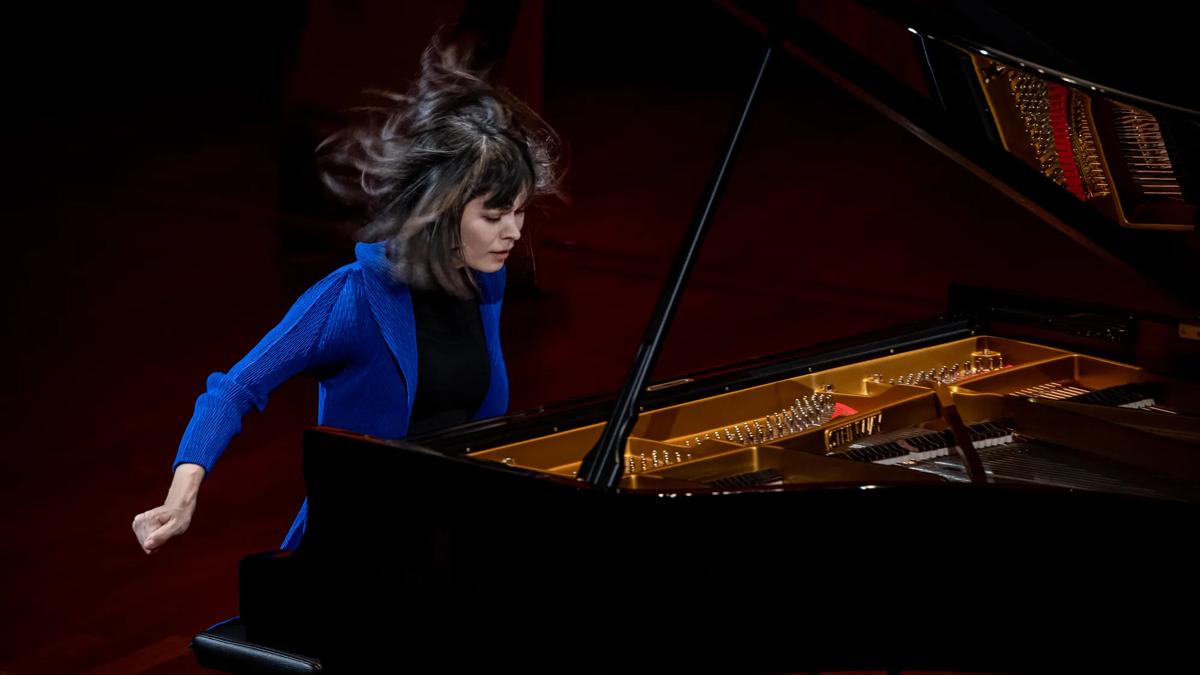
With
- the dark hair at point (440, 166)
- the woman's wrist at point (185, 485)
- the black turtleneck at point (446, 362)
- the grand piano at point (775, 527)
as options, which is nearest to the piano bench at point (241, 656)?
the grand piano at point (775, 527)

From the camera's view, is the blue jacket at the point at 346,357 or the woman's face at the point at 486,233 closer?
the blue jacket at the point at 346,357

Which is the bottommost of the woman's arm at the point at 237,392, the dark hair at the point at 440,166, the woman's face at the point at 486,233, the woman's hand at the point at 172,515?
the woman's hand at the point at 172,515

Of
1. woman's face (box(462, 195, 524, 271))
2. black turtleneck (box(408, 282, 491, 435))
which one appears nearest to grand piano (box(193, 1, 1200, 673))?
black turtleneck (box(408, 282, 491, 435))

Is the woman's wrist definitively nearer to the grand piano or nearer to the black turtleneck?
the grand piano

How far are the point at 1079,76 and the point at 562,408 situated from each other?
107 cm

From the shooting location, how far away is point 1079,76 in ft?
8.14

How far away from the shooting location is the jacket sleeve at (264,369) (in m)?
2.22

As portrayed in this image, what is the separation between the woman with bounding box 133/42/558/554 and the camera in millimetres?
2395

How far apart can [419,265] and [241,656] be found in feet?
2.32

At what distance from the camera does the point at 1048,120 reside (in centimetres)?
286

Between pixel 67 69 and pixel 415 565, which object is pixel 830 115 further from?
pixel 415 565

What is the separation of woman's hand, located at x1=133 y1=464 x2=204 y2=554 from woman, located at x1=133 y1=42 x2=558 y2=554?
17 cm

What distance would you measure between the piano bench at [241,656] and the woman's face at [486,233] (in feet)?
2.40

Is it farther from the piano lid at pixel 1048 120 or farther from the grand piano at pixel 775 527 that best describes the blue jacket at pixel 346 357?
the piano lid at pixel 1048 120
